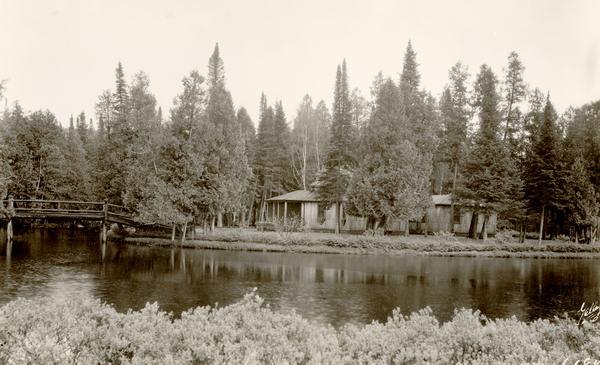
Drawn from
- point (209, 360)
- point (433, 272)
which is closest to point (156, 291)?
point (209, 360)

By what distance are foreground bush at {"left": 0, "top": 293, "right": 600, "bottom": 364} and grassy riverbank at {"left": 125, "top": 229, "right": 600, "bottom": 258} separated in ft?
78.9

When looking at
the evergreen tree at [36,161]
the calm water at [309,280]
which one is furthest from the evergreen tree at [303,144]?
the calm water at [309,280]

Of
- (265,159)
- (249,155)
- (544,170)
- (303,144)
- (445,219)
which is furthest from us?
(249,155)

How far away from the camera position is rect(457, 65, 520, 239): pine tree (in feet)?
116

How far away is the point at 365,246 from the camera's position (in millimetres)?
32188

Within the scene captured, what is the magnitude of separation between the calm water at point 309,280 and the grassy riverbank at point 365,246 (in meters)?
1.59

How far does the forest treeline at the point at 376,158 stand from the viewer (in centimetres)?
3331

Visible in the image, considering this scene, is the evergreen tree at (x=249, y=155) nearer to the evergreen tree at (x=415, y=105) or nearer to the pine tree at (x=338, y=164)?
the pine tree at (x=338, y=164)

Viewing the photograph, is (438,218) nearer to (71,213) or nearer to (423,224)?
(423,224)

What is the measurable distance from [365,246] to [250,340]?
26.5 m

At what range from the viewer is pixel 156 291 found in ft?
54.5

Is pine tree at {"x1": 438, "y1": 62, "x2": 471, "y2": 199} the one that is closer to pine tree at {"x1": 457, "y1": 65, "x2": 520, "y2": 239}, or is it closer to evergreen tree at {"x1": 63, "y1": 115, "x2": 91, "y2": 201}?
pine tree at {"x1": 457, "y1": 65, "x2": 520, "y2": 239}

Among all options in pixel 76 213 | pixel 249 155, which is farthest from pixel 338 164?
pixel 76 213
